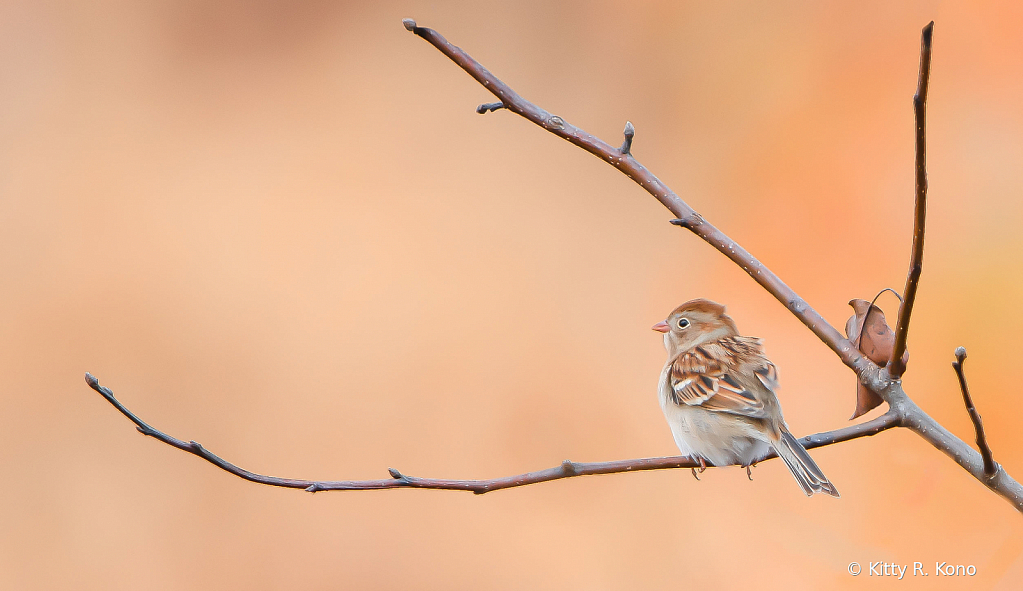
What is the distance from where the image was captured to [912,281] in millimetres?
683

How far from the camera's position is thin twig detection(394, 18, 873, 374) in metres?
0.81

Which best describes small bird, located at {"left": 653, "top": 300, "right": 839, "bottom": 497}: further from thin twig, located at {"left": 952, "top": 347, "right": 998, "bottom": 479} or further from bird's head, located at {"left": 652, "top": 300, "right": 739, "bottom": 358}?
thin twig, located at {"left": 952, "top": 347, "right": 998, "bottom": 479}

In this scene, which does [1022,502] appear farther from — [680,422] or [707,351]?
[707,351]

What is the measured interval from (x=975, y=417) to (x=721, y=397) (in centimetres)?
58

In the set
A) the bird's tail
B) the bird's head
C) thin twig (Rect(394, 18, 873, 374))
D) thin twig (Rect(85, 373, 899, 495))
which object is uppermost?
the bird's head

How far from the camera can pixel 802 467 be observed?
101 cm

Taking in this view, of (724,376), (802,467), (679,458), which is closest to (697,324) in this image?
(724,376)

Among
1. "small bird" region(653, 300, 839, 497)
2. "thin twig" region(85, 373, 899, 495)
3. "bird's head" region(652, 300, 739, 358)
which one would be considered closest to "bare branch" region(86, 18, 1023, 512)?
"thin twig" region(85, 373, 899, 495)

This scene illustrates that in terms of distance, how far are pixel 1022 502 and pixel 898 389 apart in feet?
0.50

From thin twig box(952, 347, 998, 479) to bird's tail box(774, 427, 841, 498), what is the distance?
0.67 ft

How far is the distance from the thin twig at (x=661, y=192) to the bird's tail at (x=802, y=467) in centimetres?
19

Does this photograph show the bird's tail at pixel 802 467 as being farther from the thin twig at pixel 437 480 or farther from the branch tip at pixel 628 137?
the branch tip at pixel 628 137

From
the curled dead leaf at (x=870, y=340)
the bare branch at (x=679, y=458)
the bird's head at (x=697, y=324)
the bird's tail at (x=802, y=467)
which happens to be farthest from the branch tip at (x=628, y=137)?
the bird's head at (x=697, y=324)

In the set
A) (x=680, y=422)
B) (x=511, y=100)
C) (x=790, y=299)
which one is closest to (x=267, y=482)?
(x=511, y=100)
